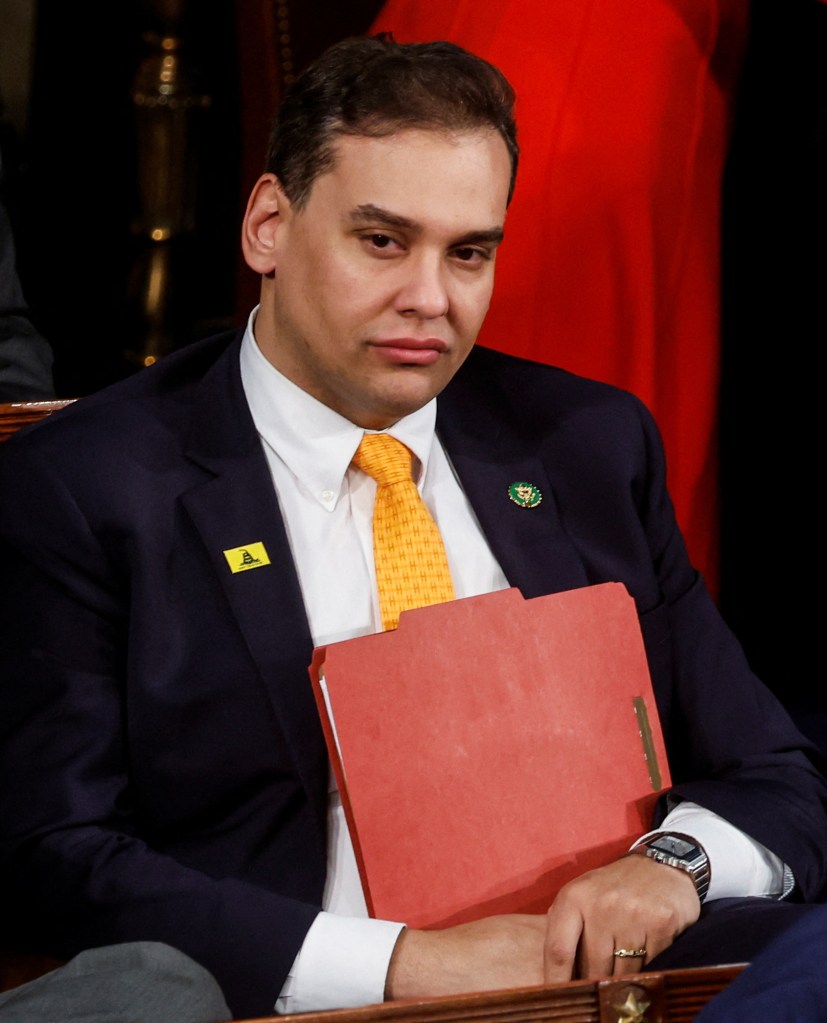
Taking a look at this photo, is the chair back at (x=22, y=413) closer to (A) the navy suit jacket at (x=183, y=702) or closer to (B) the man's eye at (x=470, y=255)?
(A) the navy suit jacket at (x=183, y=702)

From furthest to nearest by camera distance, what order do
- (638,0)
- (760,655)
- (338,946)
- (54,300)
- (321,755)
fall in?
(54,300) → (760,655) → (638,0) → (321,755) → (338,946)

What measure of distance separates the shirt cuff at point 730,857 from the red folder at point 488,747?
0.11 feet

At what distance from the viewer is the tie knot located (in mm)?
1380

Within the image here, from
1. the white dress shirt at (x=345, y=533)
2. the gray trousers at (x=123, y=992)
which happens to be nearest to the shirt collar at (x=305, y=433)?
the white dress shirt at (x=345, y=533)

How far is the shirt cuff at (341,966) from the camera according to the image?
1175 mm

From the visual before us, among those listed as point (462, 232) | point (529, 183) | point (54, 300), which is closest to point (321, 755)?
point (462, 232)

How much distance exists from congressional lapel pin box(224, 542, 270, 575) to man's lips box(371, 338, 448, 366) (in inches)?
7.5

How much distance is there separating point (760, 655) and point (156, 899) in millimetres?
1138

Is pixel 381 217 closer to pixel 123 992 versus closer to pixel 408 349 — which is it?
pixel 408 349

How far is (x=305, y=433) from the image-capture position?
54.2 inches

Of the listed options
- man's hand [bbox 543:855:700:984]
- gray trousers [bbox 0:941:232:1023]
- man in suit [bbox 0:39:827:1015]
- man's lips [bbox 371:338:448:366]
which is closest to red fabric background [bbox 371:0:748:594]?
man in suit [bbox 0:39:827:1015]

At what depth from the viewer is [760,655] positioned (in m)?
2.12

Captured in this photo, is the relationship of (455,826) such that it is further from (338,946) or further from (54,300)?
(54,300)

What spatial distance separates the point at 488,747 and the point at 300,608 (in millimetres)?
190
